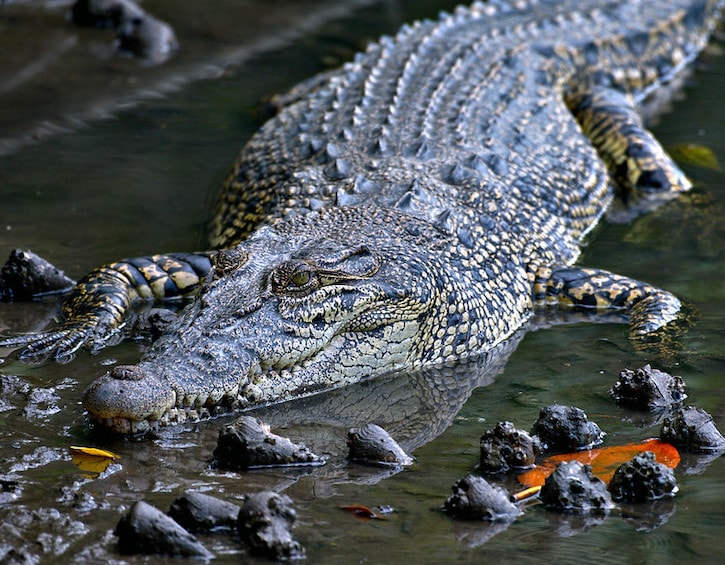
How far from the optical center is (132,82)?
9.95m

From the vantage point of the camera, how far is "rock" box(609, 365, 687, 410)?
15.7ft

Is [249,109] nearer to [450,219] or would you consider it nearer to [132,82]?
[132,82]

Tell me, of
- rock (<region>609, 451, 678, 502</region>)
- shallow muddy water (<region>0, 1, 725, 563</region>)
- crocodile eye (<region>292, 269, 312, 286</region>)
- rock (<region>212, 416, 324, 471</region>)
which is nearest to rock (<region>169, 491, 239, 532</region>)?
Result: shallow muddy water (<region>0, 1, 725, 563</region>)

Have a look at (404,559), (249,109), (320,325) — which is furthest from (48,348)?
(249,109)

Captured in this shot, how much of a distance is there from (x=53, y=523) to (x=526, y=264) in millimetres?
3454

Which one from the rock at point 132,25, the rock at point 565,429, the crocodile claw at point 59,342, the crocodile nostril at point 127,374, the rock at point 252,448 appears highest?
the rock at point 132,25

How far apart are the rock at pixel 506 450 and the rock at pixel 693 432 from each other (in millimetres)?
628

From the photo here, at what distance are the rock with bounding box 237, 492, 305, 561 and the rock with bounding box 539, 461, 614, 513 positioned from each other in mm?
940

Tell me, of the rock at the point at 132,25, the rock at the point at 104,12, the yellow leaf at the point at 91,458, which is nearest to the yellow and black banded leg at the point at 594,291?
the yellow leaf at the point at 91,458

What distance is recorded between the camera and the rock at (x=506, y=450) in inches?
164

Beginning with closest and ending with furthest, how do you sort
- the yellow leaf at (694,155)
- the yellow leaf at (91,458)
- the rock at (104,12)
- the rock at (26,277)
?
the yellow leaf at (91,458) < the rock at (26,277) < the yellow leaf at (694,155) < the rock at (104,12)

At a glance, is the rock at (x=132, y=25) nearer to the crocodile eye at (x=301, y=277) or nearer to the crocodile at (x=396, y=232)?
the crocodile at (x=396, y=232)

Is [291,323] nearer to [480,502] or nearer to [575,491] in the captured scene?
[480,502]

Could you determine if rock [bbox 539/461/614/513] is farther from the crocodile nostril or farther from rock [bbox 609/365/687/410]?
the crocodile nostril
